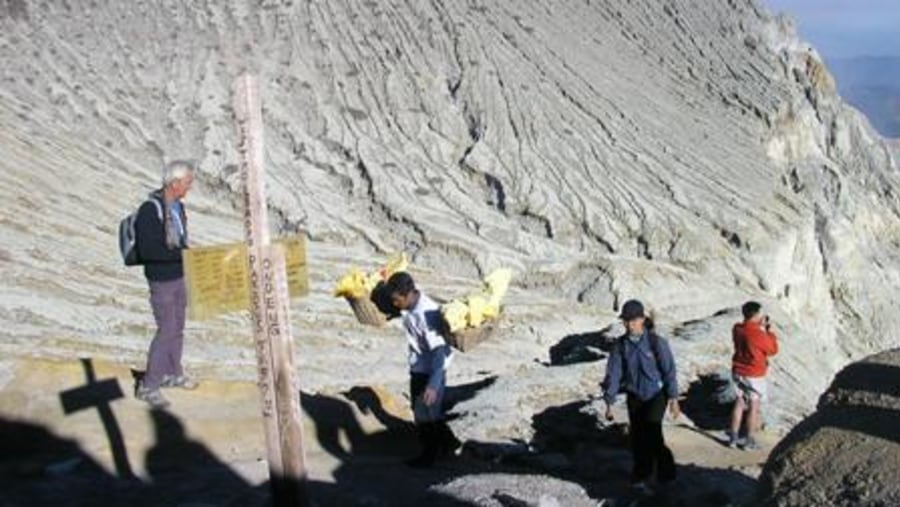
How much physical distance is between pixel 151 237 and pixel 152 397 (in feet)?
4.23

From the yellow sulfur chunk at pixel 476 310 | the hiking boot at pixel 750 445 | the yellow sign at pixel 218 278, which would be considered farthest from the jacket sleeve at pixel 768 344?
the yellow sign at pixel 218 278

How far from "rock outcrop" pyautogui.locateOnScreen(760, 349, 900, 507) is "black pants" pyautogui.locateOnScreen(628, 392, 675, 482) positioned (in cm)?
208

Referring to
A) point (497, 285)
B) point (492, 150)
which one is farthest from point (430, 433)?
point (492, 150)

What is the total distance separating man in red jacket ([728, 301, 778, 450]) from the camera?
1005 centimetres

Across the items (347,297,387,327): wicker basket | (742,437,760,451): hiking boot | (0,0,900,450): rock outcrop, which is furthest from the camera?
(0,0,900,450): rock outcrop

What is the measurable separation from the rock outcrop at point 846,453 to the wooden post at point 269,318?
2.21 metres

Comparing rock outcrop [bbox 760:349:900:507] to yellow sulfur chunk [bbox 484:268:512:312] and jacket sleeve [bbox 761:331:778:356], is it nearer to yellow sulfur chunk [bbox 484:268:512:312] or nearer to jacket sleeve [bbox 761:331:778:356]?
yellow sulfur chunk [bbox 484:268:512:312]

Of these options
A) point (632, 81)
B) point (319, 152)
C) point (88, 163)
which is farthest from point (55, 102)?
point (632, 81)

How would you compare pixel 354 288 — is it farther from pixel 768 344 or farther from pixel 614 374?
pixel 768 344

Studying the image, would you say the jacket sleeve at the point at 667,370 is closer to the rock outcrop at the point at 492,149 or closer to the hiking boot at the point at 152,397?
the hiking boot at the point at 152,397

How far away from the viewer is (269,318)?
20.1ft

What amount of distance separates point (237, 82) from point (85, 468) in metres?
3.12

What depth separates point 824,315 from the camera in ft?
96.3

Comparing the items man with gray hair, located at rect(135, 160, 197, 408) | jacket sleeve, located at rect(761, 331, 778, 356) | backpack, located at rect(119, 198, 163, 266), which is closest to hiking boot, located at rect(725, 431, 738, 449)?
jacket sleeve, located at rect(761, 331, 778, 356)
